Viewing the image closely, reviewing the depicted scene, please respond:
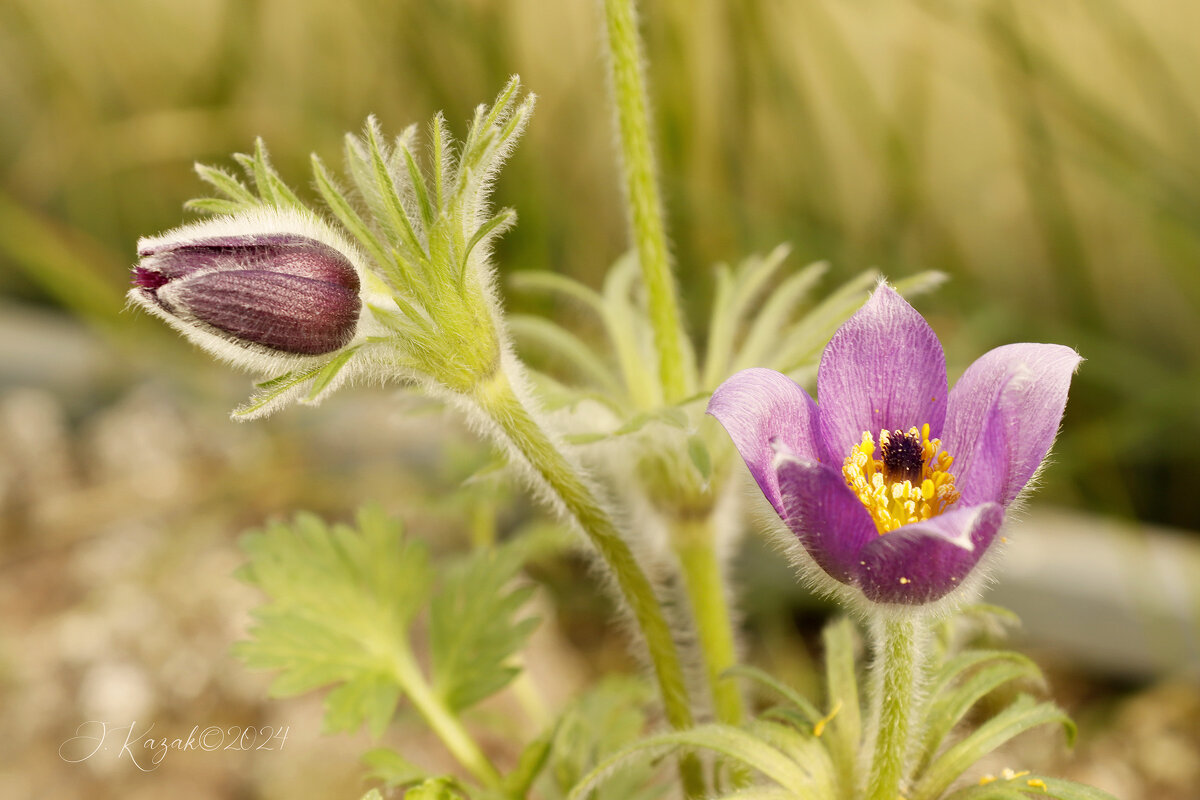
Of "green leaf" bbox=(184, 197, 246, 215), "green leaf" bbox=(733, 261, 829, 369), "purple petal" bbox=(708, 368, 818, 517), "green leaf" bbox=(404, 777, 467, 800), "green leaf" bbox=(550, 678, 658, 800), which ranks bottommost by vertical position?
"green leaf" bbox=(550, 678, 658, 800)

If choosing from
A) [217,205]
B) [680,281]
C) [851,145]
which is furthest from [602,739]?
[851,145]

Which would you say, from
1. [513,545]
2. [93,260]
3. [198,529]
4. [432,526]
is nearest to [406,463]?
[432,526]

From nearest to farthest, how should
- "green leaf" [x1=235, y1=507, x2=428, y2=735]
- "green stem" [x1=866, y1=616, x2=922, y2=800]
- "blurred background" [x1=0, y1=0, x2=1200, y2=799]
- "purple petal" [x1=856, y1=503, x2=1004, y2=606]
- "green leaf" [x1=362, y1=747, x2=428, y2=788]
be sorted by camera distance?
"purple petal" [x1=856, y1=503, x2=1004, y2=606] < "green stem" [x1=866, y1=616, x2=922, y2=800] < "green leaf" [x1=362, y1=747, x2=428, y2=788] < "green leaf" [x1=235, y1=507, x2=428, y2=735] < "blurred background" [x1=0, y1=0, x2=1200, y2=799]

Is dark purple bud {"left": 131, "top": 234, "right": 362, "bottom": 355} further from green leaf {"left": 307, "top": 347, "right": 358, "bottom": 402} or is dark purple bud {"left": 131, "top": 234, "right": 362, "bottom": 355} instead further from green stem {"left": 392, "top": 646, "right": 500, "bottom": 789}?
green stem {"left": 392, "top": 646, "right": 500, "bottom": 789}

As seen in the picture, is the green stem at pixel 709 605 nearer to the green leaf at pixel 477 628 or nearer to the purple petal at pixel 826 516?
the green leaf at pixel 477 628

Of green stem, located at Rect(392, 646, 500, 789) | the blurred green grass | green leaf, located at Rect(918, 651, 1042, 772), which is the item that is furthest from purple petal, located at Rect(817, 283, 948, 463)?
the blurred green grass

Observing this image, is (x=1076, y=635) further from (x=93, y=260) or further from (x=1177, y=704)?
(x=93, y=260)
